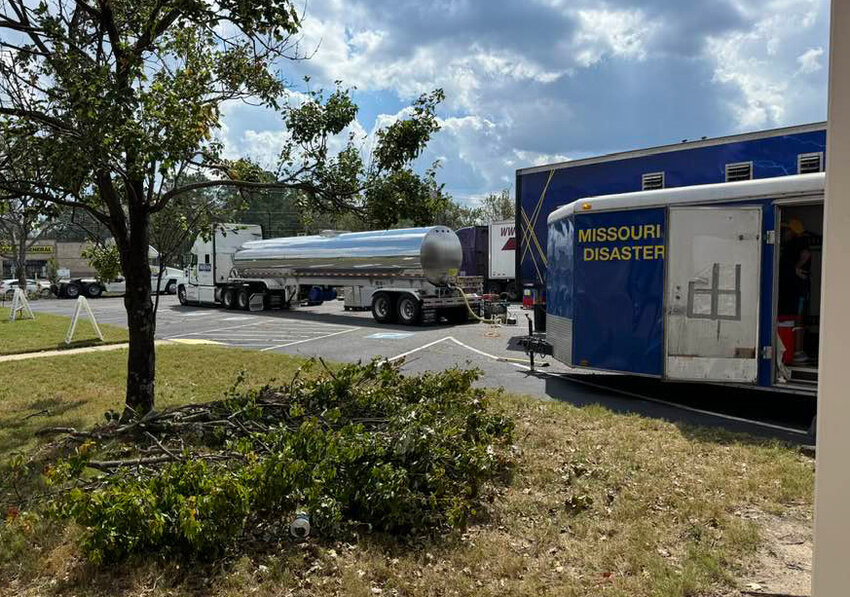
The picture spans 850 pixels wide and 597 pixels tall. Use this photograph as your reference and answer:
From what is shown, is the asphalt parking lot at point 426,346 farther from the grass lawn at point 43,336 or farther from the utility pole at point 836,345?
the utility pole at point 836,345

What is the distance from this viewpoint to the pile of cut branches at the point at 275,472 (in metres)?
3.61

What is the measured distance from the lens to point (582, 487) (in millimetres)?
4945

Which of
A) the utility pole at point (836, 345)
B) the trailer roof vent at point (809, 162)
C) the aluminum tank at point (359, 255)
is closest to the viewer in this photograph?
the utility pole at point (836, 345)

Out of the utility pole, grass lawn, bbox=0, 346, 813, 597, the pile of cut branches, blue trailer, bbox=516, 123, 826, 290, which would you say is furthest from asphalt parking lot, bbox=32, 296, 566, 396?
the utility pole

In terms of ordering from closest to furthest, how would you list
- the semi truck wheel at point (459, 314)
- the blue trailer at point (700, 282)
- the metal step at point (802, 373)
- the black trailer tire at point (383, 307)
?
the blue trailer at point (700, 282), the metal step at point (802, 373), the black trailer tire at point (383, 307), the semi truck wheel at point (459, 314)

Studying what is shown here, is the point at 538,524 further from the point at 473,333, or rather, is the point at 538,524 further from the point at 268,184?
the point at 473,333

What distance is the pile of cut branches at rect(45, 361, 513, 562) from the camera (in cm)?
361

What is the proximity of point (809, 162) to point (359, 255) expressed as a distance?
14378 mm

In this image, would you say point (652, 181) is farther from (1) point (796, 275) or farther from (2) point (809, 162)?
(1) point (796, 275)

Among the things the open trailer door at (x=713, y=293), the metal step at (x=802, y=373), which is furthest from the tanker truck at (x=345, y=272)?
the metal step at (x=802, y=373)

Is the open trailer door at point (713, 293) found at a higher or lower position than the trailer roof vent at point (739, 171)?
lower

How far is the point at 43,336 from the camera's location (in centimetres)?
1662

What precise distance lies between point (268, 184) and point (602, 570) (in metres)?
5.14

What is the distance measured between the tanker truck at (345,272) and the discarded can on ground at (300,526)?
1170 cm
